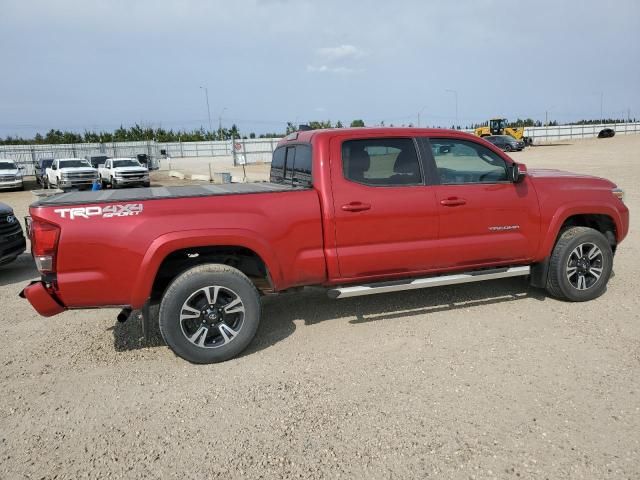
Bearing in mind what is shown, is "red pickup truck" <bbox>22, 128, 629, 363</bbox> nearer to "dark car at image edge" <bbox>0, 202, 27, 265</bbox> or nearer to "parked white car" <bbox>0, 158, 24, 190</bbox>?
"dark car at image edge" <bbox>0, 202, 27, 265</bbox>

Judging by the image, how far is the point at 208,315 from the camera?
3947 mm

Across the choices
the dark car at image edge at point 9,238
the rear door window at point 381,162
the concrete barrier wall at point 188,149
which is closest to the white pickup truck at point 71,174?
the concrete barrier wall at point 188,149

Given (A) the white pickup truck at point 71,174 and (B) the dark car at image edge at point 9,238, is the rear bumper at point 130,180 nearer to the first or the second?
(A) the white pickup truck at point 71,174

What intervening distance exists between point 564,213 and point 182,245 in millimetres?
3779

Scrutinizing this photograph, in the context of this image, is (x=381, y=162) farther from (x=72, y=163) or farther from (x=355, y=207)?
(x=72, y=163)

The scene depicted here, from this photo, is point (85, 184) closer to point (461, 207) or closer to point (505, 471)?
point (461, 207)

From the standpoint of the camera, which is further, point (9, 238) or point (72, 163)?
point (72, 163)

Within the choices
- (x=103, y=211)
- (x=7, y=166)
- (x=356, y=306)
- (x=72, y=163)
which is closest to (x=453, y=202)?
(x=356, y=306)

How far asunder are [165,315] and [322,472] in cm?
180

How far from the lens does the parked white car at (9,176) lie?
78.2ft

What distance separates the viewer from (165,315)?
3.79 m

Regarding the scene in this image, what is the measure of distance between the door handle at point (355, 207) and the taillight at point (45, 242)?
88.6 inches

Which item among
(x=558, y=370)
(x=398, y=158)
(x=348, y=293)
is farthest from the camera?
(x=398, y=158)

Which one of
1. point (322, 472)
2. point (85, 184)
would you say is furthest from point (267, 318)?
point (85, 184)
